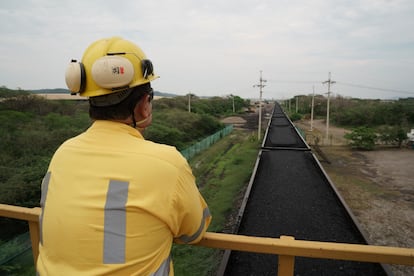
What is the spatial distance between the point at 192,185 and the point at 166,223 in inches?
7.1

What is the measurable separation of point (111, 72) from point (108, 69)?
0.8 inches

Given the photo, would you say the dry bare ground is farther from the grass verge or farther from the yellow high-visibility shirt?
the yellow high-visibility shirt

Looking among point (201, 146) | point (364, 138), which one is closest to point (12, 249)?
point (201, 146)

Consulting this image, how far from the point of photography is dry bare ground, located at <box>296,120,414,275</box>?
6.21 m

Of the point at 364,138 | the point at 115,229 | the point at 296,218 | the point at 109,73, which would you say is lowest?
the point at 296,218

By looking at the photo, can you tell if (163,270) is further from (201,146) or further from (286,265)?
(201,146)

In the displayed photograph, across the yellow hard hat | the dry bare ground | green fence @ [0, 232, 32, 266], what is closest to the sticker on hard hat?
the yellow hard hat

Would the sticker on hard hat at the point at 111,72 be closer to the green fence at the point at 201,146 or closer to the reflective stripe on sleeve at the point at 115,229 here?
the reflective stripe on sleeve at the point at 115,229

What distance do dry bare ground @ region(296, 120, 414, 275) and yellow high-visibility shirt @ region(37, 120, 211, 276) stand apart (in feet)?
15.6

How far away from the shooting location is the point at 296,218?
5.74 metres

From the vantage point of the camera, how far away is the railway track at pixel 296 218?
397 centimetres

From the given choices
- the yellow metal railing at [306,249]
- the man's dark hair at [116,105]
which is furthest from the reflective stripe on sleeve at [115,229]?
the yellow metal railing at [306,249]

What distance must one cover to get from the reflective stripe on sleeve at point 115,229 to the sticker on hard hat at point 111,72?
1.39ft

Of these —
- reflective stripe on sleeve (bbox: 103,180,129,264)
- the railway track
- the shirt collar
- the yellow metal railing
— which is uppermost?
the shirt collar
